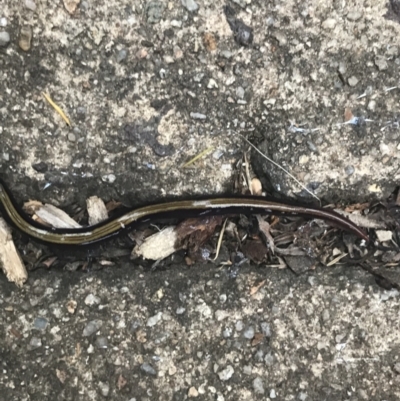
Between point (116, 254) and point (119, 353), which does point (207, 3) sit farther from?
Result: point (119, 353)

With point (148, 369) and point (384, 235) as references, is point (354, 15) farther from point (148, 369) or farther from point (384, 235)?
point (148, 369)

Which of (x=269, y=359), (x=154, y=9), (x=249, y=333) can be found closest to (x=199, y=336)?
(x=249, y=333)

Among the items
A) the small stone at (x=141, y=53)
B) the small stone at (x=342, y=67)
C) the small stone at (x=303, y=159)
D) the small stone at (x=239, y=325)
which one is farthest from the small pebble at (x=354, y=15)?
the small stone at (x=239, y=325)

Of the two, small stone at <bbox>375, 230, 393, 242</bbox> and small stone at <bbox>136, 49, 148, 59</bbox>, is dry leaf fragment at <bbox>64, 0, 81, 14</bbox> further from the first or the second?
small stone at <bbox>375, 230, 393, 242</bbox>

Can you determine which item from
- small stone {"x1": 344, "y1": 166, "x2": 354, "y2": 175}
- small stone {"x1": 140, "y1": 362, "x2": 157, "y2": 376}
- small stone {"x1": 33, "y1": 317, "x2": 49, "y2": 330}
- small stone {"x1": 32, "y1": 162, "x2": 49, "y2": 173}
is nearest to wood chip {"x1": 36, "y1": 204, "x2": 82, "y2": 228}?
small stone {"x1": 32, "y1": 162, "x2": 49, "y2": 173}

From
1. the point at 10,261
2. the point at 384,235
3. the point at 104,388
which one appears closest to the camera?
the point at 104,388

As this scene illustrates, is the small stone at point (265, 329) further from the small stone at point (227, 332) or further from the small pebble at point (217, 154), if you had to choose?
the small pebble at point (217, 154)
